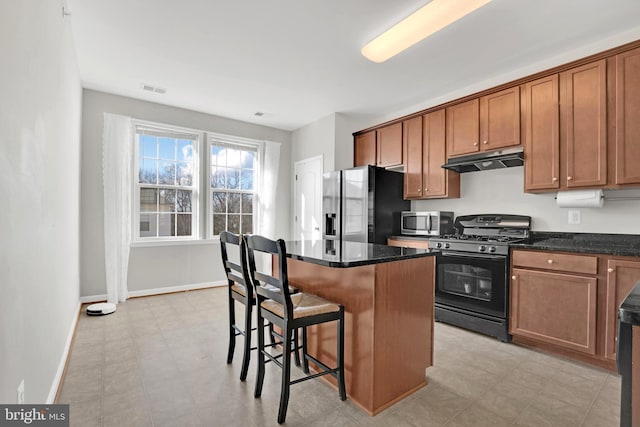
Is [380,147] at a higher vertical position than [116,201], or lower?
higher

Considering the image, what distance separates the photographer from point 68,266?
2.79 m

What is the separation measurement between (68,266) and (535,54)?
474cm

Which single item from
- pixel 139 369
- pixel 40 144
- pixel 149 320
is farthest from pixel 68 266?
pixel 40 144

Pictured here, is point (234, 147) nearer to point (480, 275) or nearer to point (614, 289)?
point (480, 275)

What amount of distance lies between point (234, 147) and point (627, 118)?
472 centimetres

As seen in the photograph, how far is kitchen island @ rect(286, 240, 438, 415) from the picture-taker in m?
1.77

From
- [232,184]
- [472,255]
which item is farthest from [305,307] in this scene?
[232,184]

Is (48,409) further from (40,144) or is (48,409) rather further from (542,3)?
(542,3)

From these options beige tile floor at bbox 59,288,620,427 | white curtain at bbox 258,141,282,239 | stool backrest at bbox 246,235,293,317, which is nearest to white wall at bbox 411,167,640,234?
beige tile floor at bbox 59,288,620,427

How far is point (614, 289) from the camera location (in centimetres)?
228

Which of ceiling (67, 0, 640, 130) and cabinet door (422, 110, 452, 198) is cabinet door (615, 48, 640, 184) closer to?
ceiling (67, 0, 640, 130)

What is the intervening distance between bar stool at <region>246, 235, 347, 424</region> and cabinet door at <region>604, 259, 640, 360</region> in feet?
6.68

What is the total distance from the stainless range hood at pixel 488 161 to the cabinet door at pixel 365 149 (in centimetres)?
128

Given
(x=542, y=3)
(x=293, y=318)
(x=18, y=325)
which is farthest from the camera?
(x=542, y=3)
